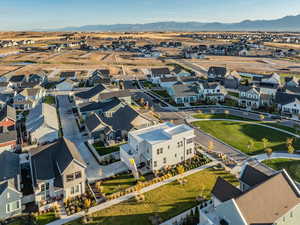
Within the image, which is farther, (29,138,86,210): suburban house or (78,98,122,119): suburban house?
(78,98,122,119): suburban house

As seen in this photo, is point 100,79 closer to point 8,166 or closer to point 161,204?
point 8,166

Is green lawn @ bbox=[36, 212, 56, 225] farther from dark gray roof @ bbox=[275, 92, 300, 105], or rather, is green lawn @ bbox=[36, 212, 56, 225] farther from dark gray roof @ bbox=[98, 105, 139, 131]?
dark gray roof @ bbox=[275, 92, 300, 105]

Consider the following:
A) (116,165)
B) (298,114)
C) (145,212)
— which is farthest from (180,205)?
(298,114)

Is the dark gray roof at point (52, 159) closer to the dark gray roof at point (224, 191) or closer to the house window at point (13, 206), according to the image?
the house window at point (13, 206)

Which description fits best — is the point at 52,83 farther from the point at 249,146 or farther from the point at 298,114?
→ the point at 298,114

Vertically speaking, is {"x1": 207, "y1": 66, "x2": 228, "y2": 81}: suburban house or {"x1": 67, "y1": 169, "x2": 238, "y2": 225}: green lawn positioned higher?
{"x1": 207, "y1": 66, "x2": 228, "y2": 81}: suburban house

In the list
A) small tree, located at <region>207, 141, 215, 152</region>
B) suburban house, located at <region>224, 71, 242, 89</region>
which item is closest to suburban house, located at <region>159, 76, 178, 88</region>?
suburban house, located at <region>224, 71, 242, 89</region>

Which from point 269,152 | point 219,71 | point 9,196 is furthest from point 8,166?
point 219,71
